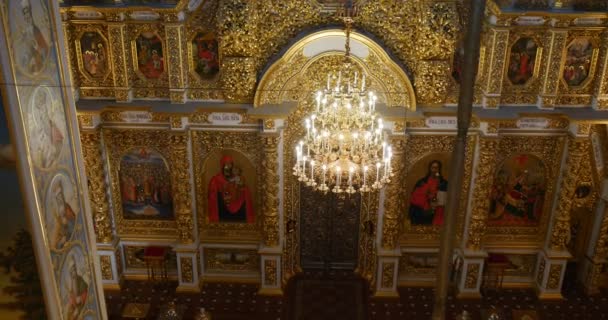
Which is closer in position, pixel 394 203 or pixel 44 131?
pixel 44 131

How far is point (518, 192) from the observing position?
11.7 m

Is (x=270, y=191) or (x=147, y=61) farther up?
(x=147, y=61)

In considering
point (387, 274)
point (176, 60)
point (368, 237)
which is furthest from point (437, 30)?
point (387, 274)

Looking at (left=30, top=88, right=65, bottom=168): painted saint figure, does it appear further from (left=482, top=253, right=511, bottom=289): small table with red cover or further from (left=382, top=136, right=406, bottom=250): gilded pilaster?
(left=482, top=253, right=511, bottom=289): small table with red cover

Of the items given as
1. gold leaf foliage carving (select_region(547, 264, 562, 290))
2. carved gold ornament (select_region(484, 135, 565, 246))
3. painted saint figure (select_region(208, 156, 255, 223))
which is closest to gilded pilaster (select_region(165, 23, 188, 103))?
painted saint figure (select_region(208, 156, 255, 223))

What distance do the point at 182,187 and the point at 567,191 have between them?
285 inches

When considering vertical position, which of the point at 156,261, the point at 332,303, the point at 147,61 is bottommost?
the point at 332,303

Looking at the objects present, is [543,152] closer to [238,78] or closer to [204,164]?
[238,78]

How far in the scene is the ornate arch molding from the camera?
34.2 feet

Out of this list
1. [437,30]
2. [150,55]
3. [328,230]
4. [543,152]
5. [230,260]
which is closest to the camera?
[437,30]

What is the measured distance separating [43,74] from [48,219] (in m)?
1.22

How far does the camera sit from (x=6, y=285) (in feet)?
16.7

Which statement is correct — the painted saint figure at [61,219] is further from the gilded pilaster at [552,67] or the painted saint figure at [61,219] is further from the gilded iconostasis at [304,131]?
the gilded pilaster at [552,67]

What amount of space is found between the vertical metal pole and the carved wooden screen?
31.4 feet
